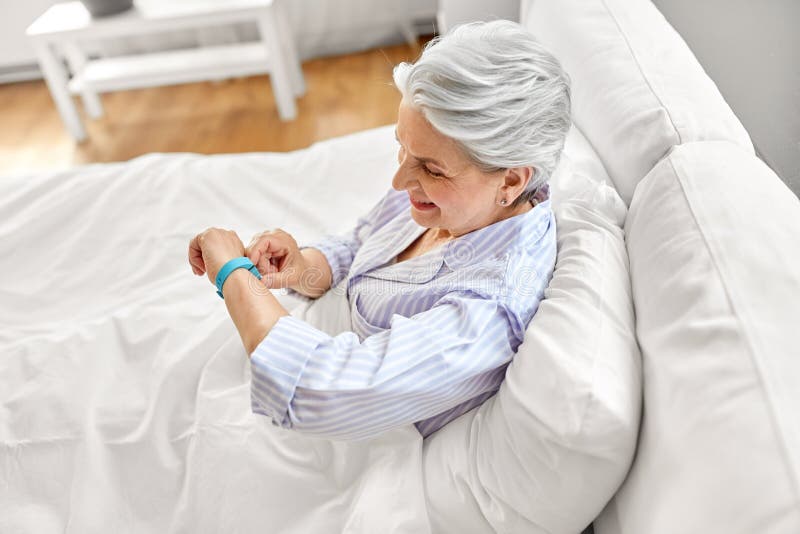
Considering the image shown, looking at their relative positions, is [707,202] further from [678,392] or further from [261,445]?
[261,445]

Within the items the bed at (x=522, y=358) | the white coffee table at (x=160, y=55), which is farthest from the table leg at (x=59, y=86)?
the bed at (x=522, y=358)

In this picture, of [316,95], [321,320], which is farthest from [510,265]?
[316,95]

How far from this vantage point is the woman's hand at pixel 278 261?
1.32 m

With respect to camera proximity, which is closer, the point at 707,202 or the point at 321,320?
the point at 707,202

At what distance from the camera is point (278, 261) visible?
136 centimetres

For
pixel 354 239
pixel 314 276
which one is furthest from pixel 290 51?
pixel 314 276

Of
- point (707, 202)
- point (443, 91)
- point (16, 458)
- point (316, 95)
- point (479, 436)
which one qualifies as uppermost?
point (443, 91)

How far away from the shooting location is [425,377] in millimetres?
929

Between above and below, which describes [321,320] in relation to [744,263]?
below

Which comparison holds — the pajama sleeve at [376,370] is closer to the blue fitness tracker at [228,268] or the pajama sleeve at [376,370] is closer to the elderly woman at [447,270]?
the elderly woman at [447,270]

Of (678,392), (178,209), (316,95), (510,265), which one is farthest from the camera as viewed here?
(316,95)

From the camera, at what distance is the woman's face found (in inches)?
40.1

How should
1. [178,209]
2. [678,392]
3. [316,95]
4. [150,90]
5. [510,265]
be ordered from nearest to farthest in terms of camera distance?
1. [678,392]
2. [510,265]
3. [178,209]
4. [316,95]
5. [150,90]

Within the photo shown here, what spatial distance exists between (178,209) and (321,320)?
611mm
